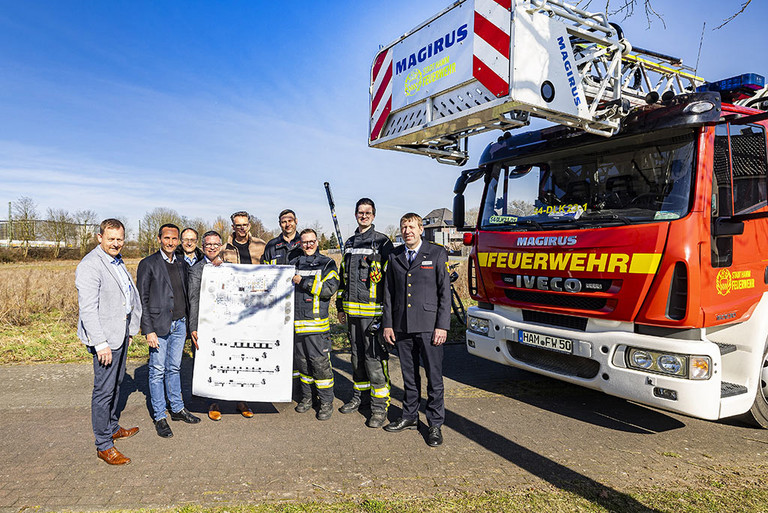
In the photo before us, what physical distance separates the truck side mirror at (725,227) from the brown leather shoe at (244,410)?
454cm

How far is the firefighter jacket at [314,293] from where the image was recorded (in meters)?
4.54

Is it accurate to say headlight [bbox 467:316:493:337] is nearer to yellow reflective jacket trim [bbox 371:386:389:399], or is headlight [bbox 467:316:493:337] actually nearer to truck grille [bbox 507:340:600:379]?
truck grille [bbox 507:340:600:379]

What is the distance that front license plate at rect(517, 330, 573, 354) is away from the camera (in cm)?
415

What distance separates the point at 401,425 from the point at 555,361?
1655mm

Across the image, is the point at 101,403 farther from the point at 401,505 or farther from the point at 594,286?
the point at 594,286

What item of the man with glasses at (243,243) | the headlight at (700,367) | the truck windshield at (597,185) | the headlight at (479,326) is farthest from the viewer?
the man with glasses at (243,243)

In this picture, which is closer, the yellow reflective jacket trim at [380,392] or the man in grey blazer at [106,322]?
the man in grey blazer at [106,322]

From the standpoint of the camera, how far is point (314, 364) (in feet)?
15.0

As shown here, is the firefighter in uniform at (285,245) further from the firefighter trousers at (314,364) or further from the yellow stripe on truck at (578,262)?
the yellow stripe on truck at (578,262)

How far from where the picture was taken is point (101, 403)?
354 cm

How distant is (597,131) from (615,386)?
2.24m

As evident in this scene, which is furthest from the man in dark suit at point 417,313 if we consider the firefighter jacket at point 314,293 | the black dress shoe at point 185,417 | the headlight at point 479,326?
the black dress shoe at point 185,417

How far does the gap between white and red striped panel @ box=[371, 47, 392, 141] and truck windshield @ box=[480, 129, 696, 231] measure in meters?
1.56

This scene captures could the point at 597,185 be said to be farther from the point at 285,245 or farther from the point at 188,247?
the point at 188,247
